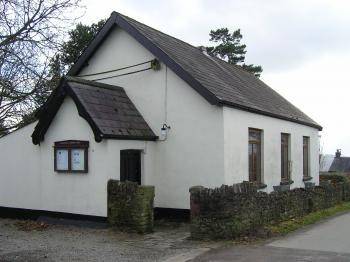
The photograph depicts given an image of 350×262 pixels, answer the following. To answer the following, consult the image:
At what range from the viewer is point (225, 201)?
12648 mm

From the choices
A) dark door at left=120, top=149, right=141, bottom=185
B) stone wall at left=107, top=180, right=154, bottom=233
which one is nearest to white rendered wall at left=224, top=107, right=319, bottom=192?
dark door at left=120, top=149, right=141, bottom=185

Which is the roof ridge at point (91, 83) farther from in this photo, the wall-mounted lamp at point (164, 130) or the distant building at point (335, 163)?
the distant building at point (335, 163)

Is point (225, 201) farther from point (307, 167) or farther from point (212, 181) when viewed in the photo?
point (307, 167)

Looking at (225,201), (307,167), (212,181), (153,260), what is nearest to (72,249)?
(153,260)

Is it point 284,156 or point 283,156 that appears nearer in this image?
point 283,156

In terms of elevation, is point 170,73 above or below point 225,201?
above

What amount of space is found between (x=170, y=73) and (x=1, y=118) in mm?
7247

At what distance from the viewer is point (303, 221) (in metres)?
15.8

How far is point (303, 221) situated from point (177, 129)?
462 cm

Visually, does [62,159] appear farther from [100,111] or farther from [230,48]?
[230,48]

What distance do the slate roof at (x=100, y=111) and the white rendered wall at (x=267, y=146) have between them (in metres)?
2.41

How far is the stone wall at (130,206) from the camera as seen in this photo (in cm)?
1366

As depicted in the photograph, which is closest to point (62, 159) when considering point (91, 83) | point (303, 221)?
point (91, 83)

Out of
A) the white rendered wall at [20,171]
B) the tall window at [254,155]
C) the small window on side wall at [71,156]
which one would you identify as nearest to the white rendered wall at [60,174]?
the white rendered wall at [20,171]
